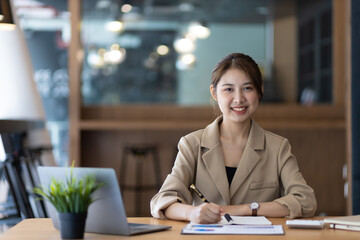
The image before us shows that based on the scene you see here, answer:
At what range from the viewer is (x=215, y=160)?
230 centimetres

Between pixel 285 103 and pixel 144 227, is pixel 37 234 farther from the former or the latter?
pixel 285 103

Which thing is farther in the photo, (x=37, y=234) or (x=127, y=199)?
(x=127, y=199)

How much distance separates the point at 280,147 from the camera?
7.67ft

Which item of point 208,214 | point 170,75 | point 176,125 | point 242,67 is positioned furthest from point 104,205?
point 170,75

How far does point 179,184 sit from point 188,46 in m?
5.65

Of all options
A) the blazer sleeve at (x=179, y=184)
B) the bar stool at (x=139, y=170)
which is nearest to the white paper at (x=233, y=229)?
the blazer sleeve at (x=179, y=184)

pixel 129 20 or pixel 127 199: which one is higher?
pixel 129 20

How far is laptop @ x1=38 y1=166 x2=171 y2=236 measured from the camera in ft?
5.56

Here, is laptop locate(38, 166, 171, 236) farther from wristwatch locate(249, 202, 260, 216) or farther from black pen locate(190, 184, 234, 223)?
wristwatch locate(249, 202, 260, 216)

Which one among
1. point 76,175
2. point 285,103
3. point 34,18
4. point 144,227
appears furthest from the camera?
point 34,18

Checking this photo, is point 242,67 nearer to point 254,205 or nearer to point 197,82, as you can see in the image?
point 254,205

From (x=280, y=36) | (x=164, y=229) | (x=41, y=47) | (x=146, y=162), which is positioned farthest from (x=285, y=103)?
(x=164, y=229)

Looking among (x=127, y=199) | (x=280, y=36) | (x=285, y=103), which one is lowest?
(x=127, y=199)

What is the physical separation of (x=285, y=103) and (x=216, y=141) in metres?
5.33
